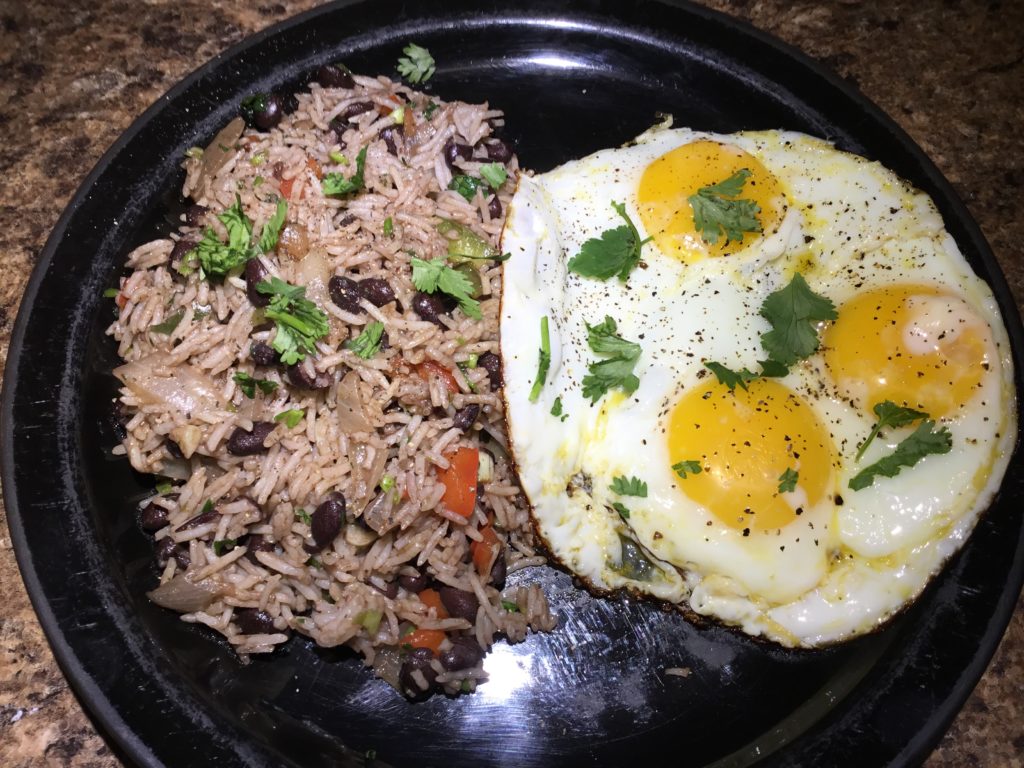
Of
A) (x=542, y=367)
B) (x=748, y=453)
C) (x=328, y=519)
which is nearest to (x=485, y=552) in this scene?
(x=328, y=519)

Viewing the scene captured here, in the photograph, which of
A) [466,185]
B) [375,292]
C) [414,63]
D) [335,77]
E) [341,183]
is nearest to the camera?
[375,292]

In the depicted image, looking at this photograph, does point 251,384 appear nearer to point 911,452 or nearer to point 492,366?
point 492,366

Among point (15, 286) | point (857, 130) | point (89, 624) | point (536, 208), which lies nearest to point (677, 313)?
point (536, 208)

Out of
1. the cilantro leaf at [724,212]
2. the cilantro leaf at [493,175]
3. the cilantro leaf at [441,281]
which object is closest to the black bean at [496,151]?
the cilantro leaf at [493,175]

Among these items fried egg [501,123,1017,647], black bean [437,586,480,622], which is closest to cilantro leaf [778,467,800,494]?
fried egg [501,123,1017,647]

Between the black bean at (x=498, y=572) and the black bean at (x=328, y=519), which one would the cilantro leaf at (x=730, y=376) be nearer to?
the black bean at (x=498, y=572)

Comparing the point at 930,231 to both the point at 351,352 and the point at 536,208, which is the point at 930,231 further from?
the point at 351,352

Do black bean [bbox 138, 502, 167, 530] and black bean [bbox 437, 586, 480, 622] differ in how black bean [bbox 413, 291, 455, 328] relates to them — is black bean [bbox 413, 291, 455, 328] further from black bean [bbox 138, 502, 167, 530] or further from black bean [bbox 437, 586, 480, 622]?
black bean [bbox 138, 502, 167, 530]
